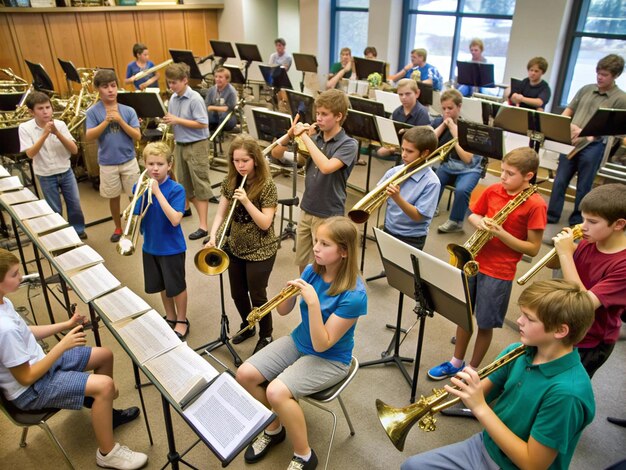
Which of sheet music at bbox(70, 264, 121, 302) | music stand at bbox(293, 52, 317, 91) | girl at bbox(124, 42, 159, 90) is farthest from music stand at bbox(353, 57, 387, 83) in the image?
sheet music at bbox(70, 264, 121, 302)

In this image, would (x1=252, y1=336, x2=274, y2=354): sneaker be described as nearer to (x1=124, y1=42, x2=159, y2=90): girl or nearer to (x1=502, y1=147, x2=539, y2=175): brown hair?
(x1=502, y1=147, x2=539, y2=175): brown hair

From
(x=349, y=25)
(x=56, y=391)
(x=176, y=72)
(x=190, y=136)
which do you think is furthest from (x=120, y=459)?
(x=349, y=25)

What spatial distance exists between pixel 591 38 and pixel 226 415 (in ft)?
28.3

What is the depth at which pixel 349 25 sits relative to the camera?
38.9 ft

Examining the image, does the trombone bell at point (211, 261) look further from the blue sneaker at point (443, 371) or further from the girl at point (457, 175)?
the girl at point (457, 175)

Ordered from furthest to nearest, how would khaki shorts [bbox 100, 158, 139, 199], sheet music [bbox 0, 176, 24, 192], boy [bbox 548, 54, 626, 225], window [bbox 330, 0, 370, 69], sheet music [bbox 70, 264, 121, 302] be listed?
1. window [bbox 330, 0, 370, 69]
2. boy [bbox 548, 54, 626, 225]
3. khaki shorts [bbox 100, 158, 139, 199]
4. sheet music [bbox 0, 176, 24, 192]
5. sheet music [bbox 70, 264, 121, 302]

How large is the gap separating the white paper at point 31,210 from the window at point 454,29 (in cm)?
835

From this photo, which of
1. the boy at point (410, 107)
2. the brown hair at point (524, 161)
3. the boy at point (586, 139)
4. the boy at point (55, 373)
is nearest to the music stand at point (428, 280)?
the brown hair at point (524, 161)

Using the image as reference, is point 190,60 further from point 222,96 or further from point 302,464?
point 302,464

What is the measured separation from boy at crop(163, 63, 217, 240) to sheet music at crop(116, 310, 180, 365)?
3.18 metres

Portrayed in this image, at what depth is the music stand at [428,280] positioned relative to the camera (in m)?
2.54

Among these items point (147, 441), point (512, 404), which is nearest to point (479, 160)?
point (512, 404)

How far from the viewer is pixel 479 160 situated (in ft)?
19.1

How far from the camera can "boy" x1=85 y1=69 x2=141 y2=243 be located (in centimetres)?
484
